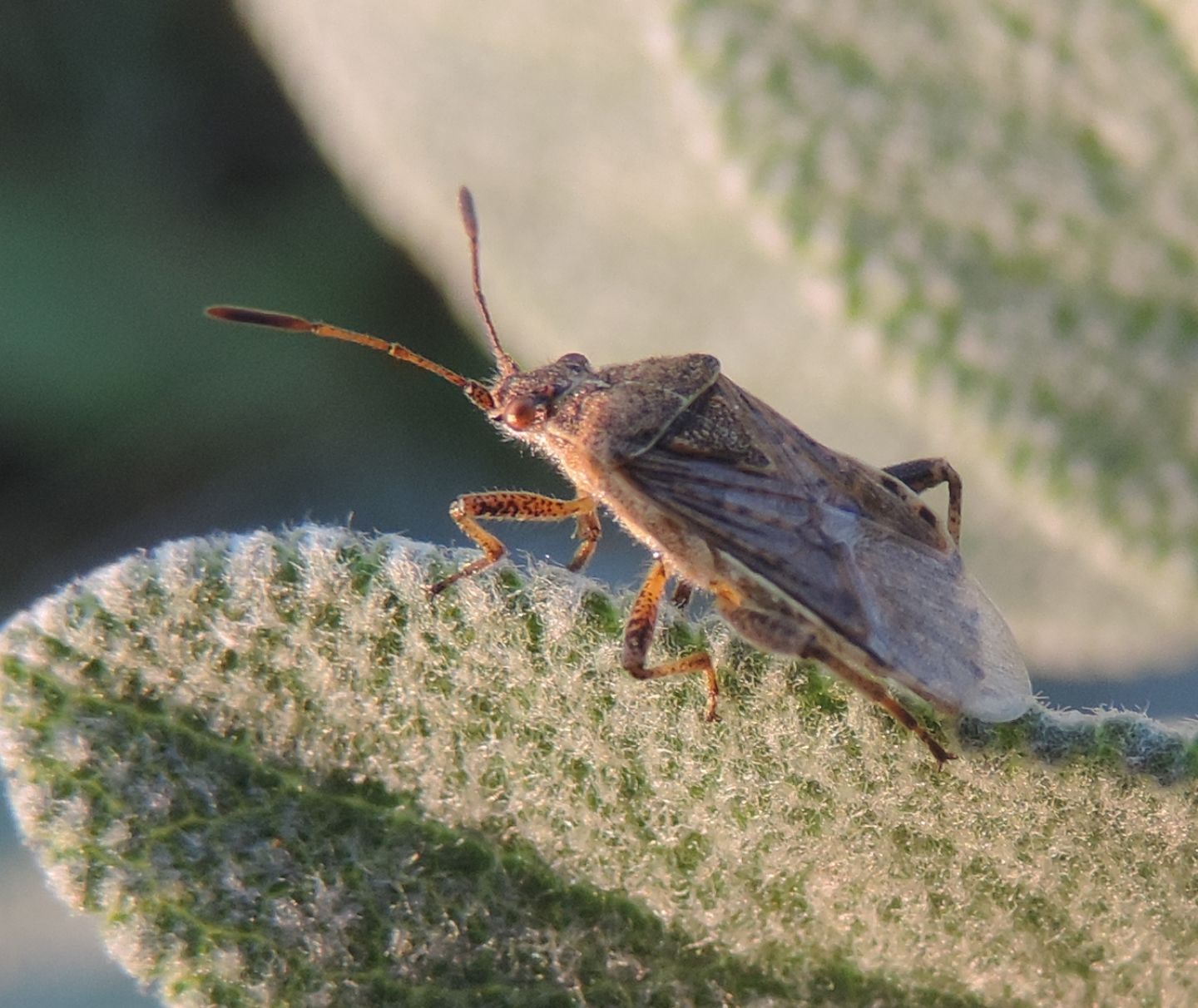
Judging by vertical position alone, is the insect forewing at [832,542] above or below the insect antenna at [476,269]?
below

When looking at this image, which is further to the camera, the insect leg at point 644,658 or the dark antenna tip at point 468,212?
the dark antenna tip at point 468,212

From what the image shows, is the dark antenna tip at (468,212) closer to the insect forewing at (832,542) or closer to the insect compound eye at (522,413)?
the insect compound eye at (522,413)

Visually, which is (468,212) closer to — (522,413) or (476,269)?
(476,269)

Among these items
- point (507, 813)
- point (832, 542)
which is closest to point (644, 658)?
point (507, 813)

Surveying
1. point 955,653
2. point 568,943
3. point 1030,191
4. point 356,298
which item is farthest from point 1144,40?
point 356,298

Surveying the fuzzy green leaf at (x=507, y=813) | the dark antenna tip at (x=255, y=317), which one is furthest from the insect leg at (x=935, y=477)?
the dark antenna tip at (x=255, y=317)

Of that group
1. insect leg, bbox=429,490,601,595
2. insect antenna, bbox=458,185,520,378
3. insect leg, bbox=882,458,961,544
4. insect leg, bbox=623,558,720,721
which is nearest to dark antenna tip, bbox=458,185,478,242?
insect antenna, bbox=458,185,520,378
